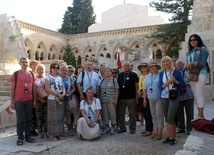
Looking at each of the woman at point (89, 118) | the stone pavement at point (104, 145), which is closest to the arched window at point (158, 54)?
the woman at point (89, 118)

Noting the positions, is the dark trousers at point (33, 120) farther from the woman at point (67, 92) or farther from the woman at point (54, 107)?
the woman at point (67, 92)

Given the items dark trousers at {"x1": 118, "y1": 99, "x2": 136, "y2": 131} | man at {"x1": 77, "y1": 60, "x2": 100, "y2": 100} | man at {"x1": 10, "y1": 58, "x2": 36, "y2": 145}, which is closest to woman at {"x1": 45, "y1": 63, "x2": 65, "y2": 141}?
man at {"x1": 10, "y1": 58, "x2": 36, "y2": 145}

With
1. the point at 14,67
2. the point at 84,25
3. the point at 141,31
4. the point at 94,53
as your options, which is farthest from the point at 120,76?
the point at 84,25

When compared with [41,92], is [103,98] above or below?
below

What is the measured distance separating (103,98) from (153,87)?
1418 mm

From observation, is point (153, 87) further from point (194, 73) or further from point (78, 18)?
point (78, 18)

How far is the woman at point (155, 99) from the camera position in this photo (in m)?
5.11

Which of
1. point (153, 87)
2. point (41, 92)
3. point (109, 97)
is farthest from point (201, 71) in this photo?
point (41, 92)

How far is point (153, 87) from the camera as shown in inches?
207

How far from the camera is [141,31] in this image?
93.8ft

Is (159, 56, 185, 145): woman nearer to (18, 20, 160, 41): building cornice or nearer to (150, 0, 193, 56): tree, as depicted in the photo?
(150, 0, 193, 56): tree

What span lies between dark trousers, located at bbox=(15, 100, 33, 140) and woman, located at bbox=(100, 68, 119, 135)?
1740 mm

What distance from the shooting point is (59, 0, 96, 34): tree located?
4150cm

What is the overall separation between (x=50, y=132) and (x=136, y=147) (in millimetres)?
A: 2018
